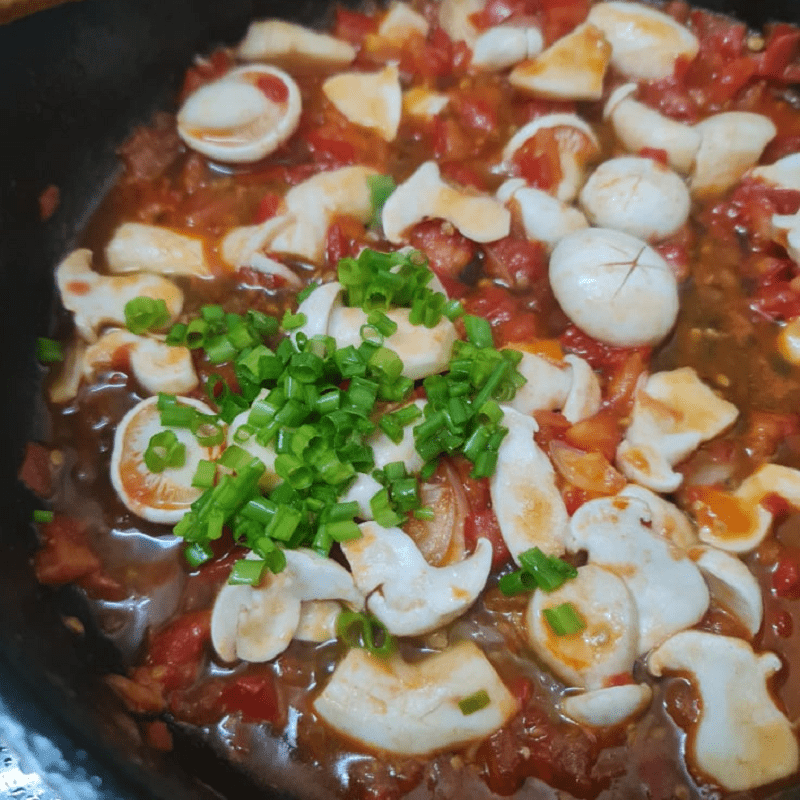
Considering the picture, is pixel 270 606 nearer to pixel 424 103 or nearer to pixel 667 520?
pixel 667 520

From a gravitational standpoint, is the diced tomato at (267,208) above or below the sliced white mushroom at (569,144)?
above

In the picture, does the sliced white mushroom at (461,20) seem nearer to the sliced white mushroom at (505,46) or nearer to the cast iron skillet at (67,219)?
the sliced white mushroom at (505,46)

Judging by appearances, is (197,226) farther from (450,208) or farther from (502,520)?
(502,520)

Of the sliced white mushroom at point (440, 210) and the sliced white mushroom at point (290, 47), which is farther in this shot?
the sliced white mushroom at point (290, 47)

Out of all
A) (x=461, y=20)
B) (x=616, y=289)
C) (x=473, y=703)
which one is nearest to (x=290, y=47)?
(x=461, y=20)

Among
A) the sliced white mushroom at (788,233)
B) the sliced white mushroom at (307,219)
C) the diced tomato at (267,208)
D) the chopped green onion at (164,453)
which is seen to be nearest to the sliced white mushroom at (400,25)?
the sliced white mushroom at (307,219)
